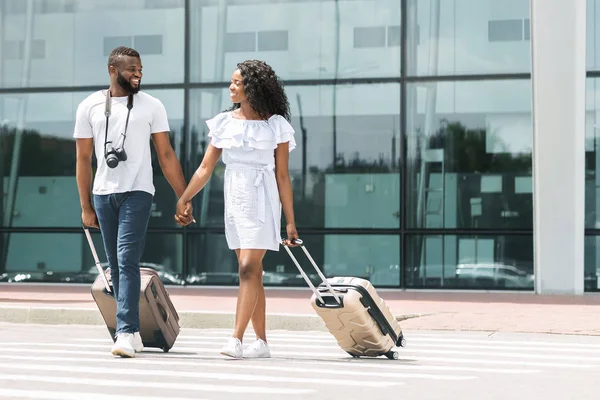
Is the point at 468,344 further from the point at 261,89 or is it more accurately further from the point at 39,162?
the point at 39,162

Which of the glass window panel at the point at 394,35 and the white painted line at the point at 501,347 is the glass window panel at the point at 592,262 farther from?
the white painted line at the point at 501,347

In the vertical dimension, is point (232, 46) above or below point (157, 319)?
above

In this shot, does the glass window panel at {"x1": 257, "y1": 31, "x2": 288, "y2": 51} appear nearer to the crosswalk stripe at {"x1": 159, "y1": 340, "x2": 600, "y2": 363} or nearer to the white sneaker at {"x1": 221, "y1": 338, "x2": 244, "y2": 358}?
the crosswalk stripe at {"x1": 159, "y1": 340, "x2": 600, "y2": 363}

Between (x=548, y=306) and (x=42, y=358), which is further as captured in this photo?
(x=548, y=306)

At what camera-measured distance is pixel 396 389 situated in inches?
251

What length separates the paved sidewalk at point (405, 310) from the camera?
39.7 ft

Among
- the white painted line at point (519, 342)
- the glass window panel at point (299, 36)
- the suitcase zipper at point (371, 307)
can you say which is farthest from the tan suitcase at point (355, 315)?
the glass window panel at point (299, 36)

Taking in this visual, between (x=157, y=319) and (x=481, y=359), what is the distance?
2264 mm

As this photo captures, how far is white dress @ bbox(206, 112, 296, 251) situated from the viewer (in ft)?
25.9

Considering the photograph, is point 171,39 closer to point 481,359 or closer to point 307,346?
point 307,346

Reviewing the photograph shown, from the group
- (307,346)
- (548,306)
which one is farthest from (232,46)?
(307,346)

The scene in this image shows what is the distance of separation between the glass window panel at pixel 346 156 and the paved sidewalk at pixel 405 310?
1.38 m

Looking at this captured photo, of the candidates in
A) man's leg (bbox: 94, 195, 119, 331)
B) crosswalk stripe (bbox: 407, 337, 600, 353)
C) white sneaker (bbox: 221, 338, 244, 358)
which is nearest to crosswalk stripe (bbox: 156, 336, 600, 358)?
crosswalk stripe (bbox: 407, 337, 600, 353)

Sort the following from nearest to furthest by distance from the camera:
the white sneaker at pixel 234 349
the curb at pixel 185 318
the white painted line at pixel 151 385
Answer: the white painted line at pixel 151 385
the white sneaker at pixel 234 349
the curb at pixel 185 318
